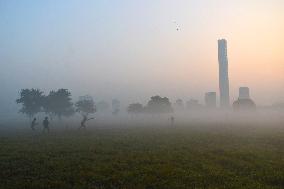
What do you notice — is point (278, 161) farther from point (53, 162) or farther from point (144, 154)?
point (53, 162)

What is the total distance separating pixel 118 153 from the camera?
103 ft

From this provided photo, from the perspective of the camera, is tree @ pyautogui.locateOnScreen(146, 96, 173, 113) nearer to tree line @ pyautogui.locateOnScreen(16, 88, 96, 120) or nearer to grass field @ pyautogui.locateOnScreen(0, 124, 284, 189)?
tree line @ pyautogui.locateOnScreen(16, 88, 96, 120)

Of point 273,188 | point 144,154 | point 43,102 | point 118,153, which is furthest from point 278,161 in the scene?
point 43,102

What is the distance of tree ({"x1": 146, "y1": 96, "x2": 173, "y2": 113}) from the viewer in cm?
17500

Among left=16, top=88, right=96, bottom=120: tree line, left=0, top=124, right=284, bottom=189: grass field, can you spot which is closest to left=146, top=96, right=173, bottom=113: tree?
left=16, top=88, right=96, bottom=120: tree line

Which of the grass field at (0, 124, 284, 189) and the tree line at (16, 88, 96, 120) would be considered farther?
the tree line at (16, 88, 96, 120)

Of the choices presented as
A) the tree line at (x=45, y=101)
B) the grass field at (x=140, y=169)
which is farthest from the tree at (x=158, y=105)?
the grass field at (x=140, y=169)

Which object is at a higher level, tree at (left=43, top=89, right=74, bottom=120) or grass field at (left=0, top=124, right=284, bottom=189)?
tree at (left=43, top=89, right=74, bottom=120)

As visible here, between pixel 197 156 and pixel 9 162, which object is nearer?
pixel 9 162

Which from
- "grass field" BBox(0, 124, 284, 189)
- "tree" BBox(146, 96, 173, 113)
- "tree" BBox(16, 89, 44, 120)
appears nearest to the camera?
"grass field" BBox(0, 124, 284, 189)

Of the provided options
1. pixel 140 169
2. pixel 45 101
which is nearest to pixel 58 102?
pixel 45 101

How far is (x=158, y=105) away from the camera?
576 feet

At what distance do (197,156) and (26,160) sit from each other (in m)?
14.6

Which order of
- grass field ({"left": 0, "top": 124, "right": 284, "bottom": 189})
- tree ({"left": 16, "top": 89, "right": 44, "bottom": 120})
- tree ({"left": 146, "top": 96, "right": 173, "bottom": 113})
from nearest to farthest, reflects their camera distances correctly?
1. grass field ({"left": 0, "top": 124, "right": 284, "bottom": 189})
2. tree ({"left": 16, "top": 89, "right": 44, "bottom": 120})
3. tree ({"left": 146, "top": 96, "right": 173, "bottom": 113})
